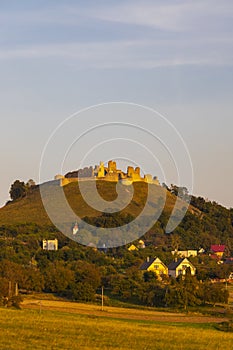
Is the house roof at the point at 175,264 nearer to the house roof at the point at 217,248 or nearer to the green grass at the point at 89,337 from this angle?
the house roof at the point at 217,248

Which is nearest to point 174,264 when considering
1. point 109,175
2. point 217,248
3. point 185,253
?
point 185,253

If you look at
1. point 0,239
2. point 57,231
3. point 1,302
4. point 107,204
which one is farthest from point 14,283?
point 107,204

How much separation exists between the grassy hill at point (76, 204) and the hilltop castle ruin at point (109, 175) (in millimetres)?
2220

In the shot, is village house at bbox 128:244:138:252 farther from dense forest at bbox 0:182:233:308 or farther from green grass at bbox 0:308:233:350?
green grass at bbox 0:308:233:350

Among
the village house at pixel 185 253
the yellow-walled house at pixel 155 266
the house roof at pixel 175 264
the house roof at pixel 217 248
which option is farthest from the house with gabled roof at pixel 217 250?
the yellow-walled house at pixel 155 266

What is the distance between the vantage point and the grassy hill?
133 metres

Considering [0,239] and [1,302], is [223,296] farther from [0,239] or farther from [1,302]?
[0,239]

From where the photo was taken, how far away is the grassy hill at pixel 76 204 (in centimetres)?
13312

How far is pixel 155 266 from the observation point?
83.0 meters

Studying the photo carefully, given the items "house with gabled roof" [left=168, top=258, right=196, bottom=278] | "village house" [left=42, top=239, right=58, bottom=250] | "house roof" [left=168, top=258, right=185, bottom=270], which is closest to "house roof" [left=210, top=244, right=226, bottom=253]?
"village house" [left=42, top=239, right=58, bottom=250]

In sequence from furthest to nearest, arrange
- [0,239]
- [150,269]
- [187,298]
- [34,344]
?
[0,239] < [150,269] < [187,298] < [34,344]

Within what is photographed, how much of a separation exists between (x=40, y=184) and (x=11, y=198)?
726cm

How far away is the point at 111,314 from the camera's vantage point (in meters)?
52.6

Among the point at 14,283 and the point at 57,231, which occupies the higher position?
the point at 57,231
